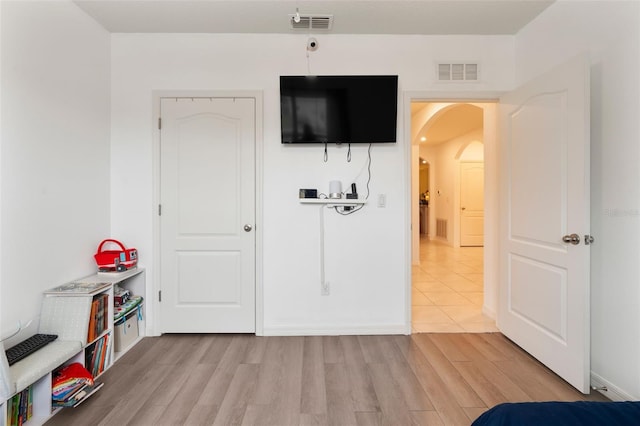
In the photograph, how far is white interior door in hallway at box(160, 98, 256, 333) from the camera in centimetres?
270

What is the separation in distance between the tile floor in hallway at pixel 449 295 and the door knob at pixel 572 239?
49.9 inches

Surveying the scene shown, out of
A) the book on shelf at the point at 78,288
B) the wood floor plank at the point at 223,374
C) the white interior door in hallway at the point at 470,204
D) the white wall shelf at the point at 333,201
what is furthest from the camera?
the white interior door in hallway at the point at 470,204

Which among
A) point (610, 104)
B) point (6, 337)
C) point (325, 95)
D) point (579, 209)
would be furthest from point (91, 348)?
point (610, 104)

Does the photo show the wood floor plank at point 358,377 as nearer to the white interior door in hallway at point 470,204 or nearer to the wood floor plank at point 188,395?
the wood floor plank at point 188,395

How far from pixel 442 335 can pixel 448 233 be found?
20.3 ft

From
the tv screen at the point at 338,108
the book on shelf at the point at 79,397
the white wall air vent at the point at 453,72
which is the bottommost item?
the book on shelf at the point at 79,397

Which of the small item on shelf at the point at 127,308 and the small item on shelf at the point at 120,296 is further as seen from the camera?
the small item on shelf at the point at 120,296

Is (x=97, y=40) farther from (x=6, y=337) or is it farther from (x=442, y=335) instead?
(x=442, y=335)

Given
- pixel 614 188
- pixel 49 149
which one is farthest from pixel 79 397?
pixel 614 188

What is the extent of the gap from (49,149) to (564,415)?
10.1ft

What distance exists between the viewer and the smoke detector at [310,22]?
240 centimetres

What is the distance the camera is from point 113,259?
8.08 feet

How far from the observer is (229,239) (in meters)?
2.71

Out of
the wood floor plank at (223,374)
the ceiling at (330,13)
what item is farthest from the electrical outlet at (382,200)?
the wood floor plank at (223,374)
